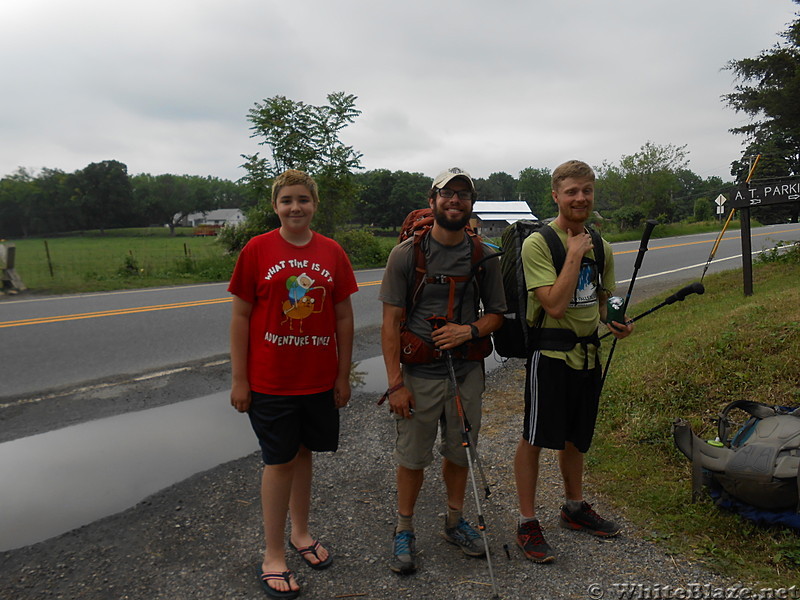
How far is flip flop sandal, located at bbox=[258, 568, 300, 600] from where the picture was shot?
2.54 meters

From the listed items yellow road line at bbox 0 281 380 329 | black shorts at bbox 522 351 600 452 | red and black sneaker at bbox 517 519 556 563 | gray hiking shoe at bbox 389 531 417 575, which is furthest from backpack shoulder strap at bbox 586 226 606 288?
yellow road line at bbox 0 281 380 329

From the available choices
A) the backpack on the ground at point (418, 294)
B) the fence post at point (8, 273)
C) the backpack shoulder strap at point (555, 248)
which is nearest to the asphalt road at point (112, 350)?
the fence post at point (8, 273)

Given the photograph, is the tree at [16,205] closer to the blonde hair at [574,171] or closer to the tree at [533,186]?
the blonde hair at [574,171]

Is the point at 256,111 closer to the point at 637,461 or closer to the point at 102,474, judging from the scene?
the point at 102,474

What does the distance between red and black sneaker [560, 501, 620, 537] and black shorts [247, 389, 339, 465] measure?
147 centimetres

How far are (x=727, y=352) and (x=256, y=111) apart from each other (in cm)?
1537

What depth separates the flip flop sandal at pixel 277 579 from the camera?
254 cm

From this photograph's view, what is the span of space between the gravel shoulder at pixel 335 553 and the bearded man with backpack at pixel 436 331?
0.19 metres

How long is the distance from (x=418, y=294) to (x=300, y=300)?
1.91 feet

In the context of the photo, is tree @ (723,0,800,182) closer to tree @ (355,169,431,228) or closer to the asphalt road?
the asphalt road

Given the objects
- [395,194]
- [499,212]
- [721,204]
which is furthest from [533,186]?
[721,204]

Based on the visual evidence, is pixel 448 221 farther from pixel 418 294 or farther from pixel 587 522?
pixel 587 522

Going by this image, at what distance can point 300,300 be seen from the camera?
104 inches

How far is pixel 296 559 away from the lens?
113 inches
